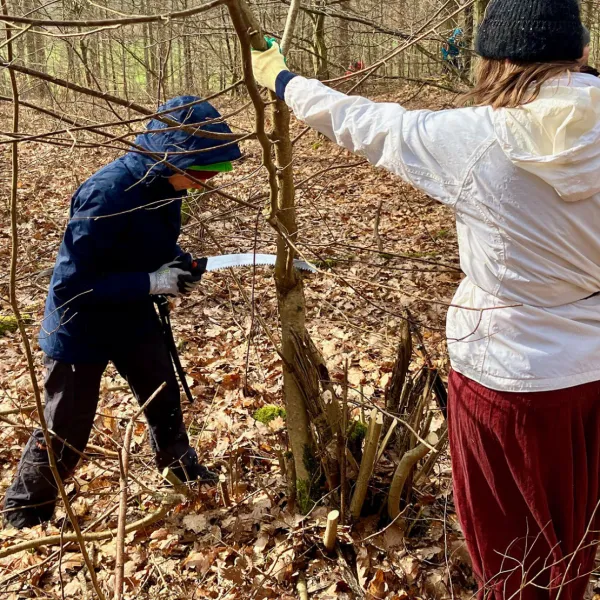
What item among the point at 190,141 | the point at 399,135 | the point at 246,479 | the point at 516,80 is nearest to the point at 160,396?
the point at 246,479

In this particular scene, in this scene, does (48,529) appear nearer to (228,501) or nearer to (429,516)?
(228,501)

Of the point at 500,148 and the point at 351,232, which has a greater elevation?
the point at 500,148

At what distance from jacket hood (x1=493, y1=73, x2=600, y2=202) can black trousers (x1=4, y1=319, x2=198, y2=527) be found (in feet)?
6.92

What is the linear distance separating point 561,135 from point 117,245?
2.02 metres

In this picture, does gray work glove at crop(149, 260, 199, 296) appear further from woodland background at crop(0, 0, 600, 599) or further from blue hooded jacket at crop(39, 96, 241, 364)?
woodland background at crop(0, 0, 600, 599)

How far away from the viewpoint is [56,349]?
2670 millimetres

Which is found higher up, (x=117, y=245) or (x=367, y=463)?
(x=117, y=245)

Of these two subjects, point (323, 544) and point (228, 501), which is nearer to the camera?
point (323, 544)

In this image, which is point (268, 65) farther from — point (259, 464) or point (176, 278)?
point (259, 464)

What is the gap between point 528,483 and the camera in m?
1.68

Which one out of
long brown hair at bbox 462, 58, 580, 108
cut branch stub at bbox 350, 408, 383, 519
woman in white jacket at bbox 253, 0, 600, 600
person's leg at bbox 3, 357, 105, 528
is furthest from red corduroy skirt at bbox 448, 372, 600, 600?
person's leg at bbox 3, 357, 105, 528

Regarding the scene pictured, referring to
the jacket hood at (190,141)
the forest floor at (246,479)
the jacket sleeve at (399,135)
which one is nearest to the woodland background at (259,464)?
the forest floor at (246,479)

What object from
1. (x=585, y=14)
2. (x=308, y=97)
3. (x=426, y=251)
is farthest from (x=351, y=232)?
(x=585, y=14)

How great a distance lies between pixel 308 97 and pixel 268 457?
2313mm
